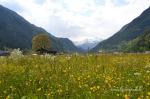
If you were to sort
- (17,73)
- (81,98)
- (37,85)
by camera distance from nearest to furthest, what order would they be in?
1. (81,98)
2. (37,85)
3. (17,73)

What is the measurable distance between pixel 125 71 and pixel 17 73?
3.35 m

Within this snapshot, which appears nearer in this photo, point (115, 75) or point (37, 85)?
point (37, 85)

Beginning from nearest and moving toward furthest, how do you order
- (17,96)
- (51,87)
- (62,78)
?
1. (17,96)
2. (51,87)
3. (62,78)

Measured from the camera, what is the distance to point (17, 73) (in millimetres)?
11828

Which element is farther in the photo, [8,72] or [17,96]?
[8,72]

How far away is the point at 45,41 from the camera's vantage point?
463 feet

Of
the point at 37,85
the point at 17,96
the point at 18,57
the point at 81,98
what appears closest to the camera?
the point at 81,98

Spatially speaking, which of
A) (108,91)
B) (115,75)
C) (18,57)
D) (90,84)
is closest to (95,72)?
(115,75)

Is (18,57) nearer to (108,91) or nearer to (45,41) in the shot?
(108,91)

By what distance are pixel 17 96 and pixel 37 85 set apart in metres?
1.45

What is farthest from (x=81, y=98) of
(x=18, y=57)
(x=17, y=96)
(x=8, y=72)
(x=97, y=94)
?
(x=18, y=57)

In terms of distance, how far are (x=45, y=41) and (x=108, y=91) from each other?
437ft

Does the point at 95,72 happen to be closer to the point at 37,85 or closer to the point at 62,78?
the point at 62,78

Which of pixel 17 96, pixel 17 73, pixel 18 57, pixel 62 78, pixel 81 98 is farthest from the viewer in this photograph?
pixel 18 57
